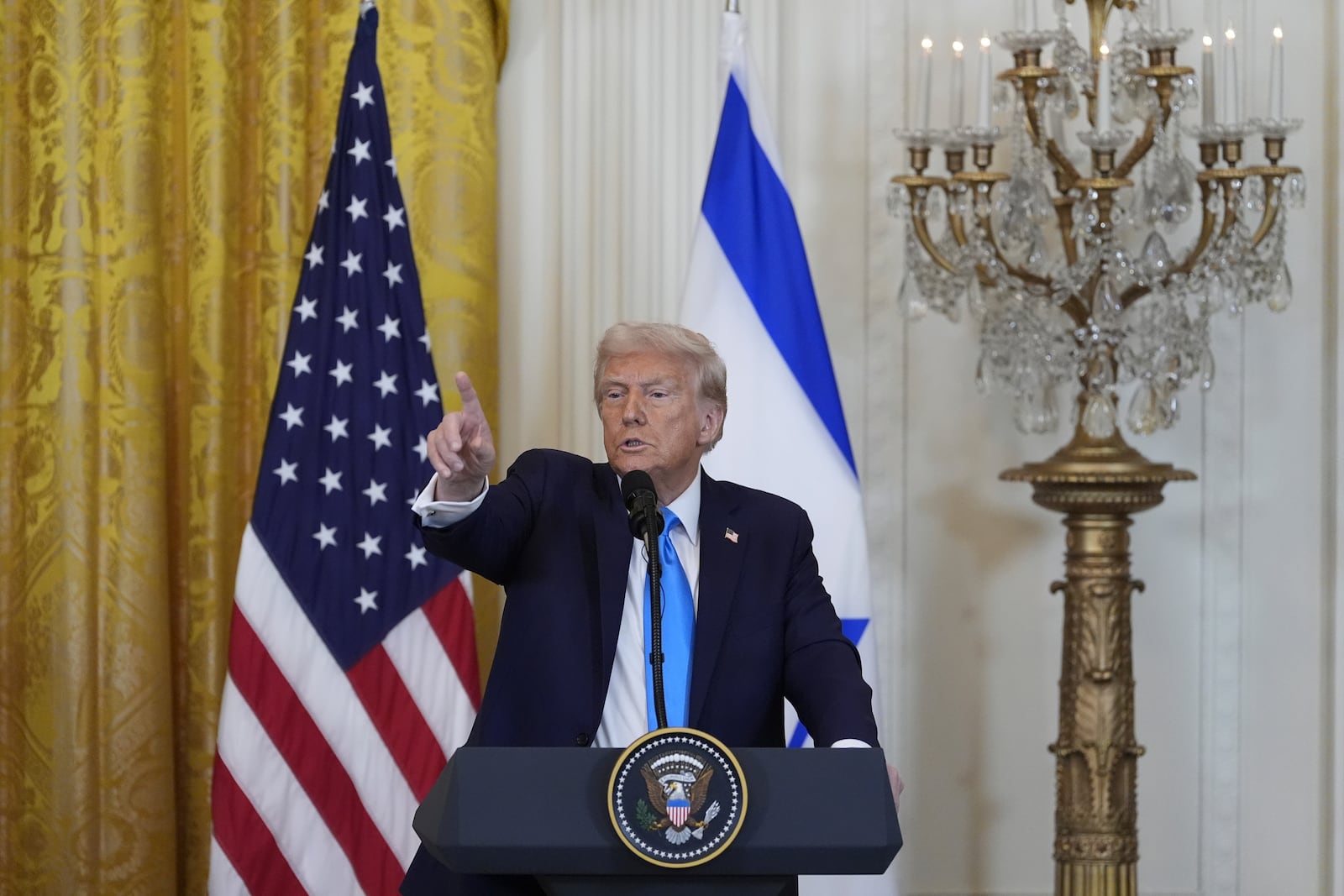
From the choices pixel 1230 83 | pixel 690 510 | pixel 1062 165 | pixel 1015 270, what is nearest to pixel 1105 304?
pixel 1015 270

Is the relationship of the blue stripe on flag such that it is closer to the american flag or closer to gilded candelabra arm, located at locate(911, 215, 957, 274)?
gilded candelabra arm, located at locate(911, 215, 957, 274)

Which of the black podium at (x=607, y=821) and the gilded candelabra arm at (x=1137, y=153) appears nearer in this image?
the black podium at (x=607, y=821)

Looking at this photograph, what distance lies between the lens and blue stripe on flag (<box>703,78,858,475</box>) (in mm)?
3467

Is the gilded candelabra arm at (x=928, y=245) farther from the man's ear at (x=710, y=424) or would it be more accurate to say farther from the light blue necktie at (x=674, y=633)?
the light blue necktie at (x=674, y=633)

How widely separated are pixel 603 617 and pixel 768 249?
1578 millimetres

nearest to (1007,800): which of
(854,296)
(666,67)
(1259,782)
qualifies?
(1259,782)

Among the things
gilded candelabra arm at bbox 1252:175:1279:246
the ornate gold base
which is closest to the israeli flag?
the ornate gold base

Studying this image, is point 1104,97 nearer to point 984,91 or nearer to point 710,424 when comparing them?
point 984,91

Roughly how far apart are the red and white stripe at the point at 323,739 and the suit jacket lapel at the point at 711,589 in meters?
1.38

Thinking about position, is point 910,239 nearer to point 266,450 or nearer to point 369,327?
point 369,327

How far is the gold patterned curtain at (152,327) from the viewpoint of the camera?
363 cm

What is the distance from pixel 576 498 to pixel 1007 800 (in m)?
2.18

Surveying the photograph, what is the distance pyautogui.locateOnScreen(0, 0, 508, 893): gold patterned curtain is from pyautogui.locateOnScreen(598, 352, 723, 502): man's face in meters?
1.53

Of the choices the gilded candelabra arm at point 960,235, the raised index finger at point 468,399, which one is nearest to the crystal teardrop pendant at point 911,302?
the gilded candelabra arm at point 960,235
